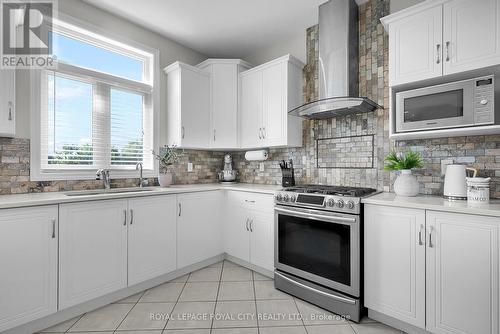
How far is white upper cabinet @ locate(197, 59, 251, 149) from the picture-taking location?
333cm

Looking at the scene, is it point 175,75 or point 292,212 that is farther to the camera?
point 175,75

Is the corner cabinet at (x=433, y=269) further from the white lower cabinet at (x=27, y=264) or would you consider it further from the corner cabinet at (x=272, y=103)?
the white lower cabinet at (x=27, y=264)

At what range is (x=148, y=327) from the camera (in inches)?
72.2

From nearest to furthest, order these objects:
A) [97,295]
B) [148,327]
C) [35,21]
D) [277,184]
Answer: [148,327] → [97,295] → [35,21] → [277,184]

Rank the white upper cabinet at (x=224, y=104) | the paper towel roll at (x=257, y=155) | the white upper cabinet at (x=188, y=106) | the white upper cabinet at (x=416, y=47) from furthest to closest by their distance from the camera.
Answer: the white upper cabinet at (x=224, y=104)
the paper towel roll at (x=257, y=155)
the white upper cabinet at (x=188, y=106)
the white upper cabinet at (x=416, y=47)

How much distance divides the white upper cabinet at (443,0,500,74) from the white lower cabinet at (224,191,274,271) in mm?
1838

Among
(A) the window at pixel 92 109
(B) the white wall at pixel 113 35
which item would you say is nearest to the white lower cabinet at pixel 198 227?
(A) the window at pixel 92 109

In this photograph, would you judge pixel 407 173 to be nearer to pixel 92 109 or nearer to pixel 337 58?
pixel 337 58

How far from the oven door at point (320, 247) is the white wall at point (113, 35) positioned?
196cm

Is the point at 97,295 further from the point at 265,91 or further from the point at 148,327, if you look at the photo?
the point at 265,91

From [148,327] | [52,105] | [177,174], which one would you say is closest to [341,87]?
[177,174]

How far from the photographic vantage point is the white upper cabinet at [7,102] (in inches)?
73.7

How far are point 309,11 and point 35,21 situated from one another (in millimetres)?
2639

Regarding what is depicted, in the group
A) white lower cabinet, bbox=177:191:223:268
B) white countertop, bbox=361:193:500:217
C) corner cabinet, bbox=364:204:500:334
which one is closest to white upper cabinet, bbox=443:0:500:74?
white countertop, bbox=361:193:500:217
